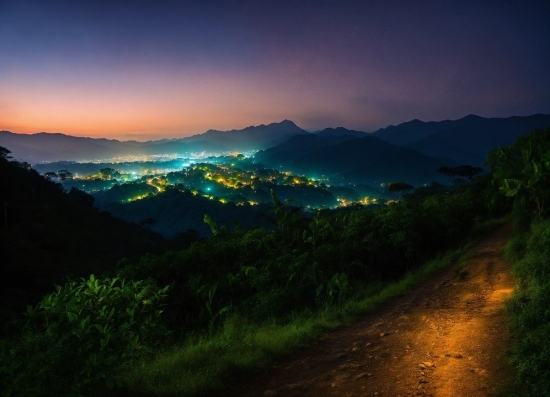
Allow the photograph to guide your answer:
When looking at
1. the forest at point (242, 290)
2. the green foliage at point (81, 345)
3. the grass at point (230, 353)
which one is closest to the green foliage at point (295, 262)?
the forest at point (242, 290)

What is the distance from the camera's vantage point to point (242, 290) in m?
11.0

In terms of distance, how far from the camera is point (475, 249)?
12.1m

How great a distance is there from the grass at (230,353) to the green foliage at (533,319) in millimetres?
2774

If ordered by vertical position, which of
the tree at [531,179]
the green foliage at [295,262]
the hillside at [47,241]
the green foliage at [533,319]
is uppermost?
Result: the tree at [531,179]

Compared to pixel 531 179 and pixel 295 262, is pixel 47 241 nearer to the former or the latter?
pixel 295 262

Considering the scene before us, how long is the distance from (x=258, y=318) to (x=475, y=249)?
8106 mm

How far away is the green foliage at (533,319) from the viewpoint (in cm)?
416

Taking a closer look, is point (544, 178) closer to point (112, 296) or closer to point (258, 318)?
point (258, 318)

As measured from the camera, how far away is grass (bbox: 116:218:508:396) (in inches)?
178

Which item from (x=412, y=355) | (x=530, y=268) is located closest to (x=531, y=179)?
(x=530, y=268)

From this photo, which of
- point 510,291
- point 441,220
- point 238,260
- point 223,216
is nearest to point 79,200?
point 223,216

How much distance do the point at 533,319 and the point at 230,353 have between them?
4641mm

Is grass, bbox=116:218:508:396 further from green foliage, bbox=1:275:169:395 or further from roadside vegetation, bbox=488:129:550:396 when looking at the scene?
roadside vegetation, bbox=488:129:550:396

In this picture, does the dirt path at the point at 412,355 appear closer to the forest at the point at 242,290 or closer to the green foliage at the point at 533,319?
the green foliage at the point at 533,319
